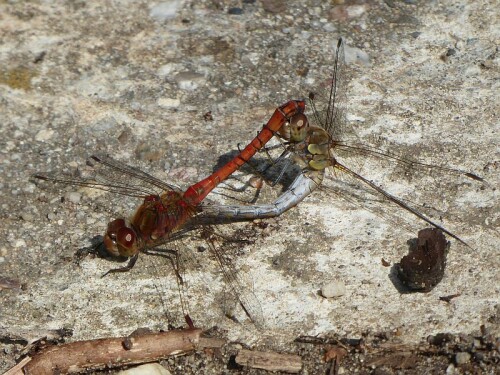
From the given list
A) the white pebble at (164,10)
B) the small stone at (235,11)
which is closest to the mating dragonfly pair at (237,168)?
the small stone at (235,11)

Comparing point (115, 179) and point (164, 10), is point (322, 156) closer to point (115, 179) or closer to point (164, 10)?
point (115, 179)

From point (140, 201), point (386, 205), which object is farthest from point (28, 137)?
point (386, 205)

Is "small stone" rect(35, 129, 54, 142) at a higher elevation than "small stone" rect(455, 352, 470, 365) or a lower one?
higher

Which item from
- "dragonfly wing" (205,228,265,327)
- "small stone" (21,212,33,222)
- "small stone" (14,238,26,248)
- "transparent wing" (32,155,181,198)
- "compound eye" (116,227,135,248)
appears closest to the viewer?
"dragonfly wing" (205,228,265,327)

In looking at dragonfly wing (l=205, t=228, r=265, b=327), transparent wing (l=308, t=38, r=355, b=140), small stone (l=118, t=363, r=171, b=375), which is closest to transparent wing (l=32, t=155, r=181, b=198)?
dragonfly wing (l=205, t=228, r=265, b=327)

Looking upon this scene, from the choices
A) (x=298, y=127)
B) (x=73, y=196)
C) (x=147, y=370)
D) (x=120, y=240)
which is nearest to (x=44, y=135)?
(x=73, y=196)

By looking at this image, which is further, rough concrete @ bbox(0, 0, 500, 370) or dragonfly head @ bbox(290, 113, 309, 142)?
dragonfly head @ bbox(290, 113, 309, 142)

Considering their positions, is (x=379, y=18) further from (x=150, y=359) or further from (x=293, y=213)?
(x=150, y=359)

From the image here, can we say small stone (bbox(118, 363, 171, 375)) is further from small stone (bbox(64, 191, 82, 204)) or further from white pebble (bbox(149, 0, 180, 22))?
white pebble (bbox(149, 0, 180, 22))
